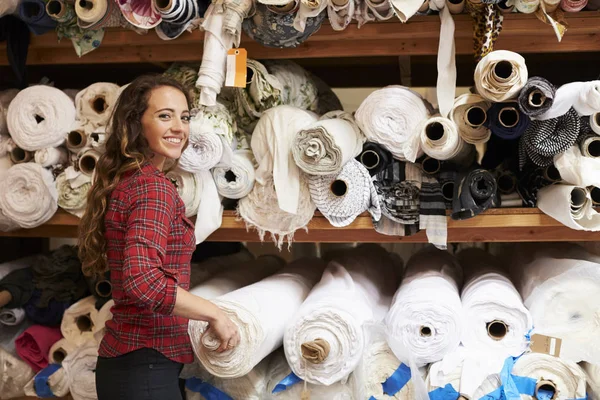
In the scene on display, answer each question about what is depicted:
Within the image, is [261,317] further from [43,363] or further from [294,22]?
[43,363]

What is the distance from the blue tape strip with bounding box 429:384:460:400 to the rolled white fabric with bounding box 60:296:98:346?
3.43 feet

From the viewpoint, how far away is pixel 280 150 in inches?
68.7

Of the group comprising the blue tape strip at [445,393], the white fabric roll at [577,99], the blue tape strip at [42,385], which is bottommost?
the blue tape strip at [42,385]

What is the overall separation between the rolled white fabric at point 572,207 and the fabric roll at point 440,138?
0.85 ft

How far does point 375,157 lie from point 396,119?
123mm

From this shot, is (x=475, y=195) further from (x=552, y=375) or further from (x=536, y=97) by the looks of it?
(x=552, y=375)

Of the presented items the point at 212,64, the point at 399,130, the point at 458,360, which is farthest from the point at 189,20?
the point at 458,360

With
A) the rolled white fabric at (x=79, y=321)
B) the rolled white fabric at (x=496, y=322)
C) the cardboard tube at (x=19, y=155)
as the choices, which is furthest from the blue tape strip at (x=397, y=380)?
the cardboard tube at (x=19, y=155)

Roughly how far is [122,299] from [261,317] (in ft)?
1.12

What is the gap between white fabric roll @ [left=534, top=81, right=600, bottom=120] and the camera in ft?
4.92

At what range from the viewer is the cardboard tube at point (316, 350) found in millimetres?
1598

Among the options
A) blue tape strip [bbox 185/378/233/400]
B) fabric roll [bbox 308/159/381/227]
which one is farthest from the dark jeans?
fabric roll [bbox 308/159/381/227]

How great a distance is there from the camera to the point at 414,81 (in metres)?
2.56

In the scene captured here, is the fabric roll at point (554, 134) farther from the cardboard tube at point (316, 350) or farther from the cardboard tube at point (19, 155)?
the cardboard tube at point (19, 155)
